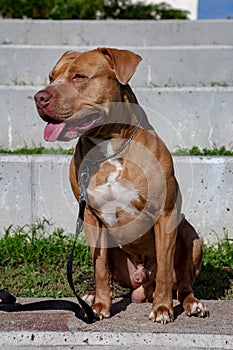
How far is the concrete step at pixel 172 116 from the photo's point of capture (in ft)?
18.7

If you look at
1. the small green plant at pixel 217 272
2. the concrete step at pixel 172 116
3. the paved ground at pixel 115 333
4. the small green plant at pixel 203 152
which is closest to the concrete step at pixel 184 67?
the concrete step at pixel 172 116

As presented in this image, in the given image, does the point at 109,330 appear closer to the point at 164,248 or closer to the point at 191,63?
the point at 164,248

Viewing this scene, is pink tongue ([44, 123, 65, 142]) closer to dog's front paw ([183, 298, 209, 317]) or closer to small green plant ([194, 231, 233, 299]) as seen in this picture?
dog's front paw ([183, 298, 209, 317])

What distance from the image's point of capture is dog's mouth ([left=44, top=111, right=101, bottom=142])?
2.98 m

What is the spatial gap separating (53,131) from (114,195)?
429 millimetres

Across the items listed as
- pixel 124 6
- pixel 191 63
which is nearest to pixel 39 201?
pixel 191 63

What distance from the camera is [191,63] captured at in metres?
→ 7.09

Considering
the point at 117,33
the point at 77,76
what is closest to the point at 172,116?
the point at 77,76

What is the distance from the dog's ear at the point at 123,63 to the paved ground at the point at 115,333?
3.69 ft

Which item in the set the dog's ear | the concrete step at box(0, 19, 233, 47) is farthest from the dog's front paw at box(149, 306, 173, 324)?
the concrete step at box(0, 19, 233, 47)

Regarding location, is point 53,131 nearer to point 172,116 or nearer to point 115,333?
point 115,333

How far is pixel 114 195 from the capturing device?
3143mm

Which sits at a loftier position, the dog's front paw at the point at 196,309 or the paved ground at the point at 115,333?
the paved ground at the point at 115,333

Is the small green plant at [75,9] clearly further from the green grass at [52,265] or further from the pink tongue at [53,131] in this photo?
the pink tongue at [53,131]
